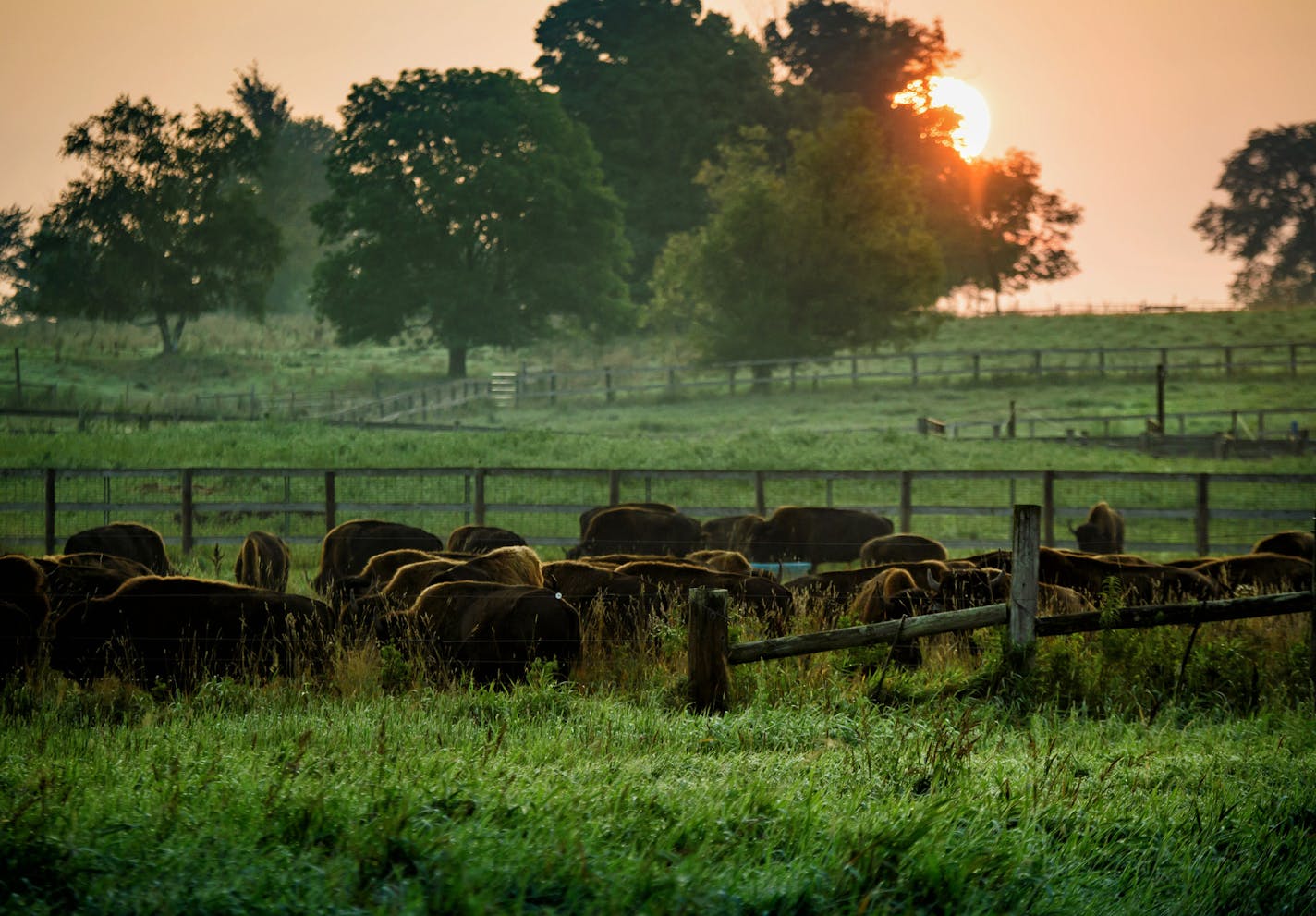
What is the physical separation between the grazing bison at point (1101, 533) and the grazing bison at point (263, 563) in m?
11.9

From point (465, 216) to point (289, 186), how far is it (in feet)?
118

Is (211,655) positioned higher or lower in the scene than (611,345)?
lower

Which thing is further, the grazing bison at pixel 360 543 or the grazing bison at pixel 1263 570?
the grazing bison at pixel 360 543

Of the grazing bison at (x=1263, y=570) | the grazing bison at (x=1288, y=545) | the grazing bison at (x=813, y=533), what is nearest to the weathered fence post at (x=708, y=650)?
the grazing bison at (x=1263, y=570)

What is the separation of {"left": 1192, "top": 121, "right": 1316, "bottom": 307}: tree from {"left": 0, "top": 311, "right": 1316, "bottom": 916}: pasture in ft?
248

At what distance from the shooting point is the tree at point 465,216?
57.1 metres

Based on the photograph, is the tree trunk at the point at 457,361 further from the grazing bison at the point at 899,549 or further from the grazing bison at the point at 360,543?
the grazing bison at the point at 899,549

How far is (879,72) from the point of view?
239 ft

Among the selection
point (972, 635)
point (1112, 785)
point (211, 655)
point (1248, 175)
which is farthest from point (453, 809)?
point (1248, 175)

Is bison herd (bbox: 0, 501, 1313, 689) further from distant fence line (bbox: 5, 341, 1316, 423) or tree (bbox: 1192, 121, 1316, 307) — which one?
tree (bbox: 1192, 121, 1316, 307)

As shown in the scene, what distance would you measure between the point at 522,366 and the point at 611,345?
33.9ft

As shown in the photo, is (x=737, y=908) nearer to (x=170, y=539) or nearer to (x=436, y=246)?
(x=170, y=539)

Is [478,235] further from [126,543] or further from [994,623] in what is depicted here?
[994,623]

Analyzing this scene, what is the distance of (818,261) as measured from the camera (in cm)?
5619
